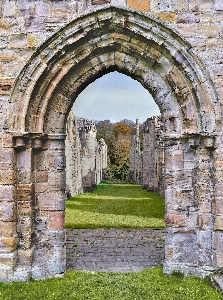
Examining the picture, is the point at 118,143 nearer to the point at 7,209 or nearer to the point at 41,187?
the point at 41,187

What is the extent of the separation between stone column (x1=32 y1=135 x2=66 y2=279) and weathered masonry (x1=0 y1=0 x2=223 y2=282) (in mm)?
14

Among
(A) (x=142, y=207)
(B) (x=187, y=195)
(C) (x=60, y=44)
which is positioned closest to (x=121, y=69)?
(C) (x=60, y=44)

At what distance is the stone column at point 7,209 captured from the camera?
4594mm

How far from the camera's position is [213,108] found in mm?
4582

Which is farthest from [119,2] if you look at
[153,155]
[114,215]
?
[153,155]

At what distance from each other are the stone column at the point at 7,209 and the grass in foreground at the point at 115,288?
269 mm

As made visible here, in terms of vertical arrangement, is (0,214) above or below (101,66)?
below

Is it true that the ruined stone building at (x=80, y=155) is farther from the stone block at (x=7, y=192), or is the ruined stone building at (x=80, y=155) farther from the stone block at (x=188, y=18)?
the stone block at (x=188, y=18)

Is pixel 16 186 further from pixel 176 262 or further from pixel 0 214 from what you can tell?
pixel 176 262

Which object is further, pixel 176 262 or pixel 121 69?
pixel 121 69

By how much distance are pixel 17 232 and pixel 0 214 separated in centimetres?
35

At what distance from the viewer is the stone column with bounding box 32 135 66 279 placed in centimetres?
483

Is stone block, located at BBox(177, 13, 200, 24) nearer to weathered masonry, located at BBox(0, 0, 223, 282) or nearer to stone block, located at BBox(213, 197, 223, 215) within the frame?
weathered masonry, located at BBox(0, 0, 223, 282)

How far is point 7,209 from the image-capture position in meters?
4.64
